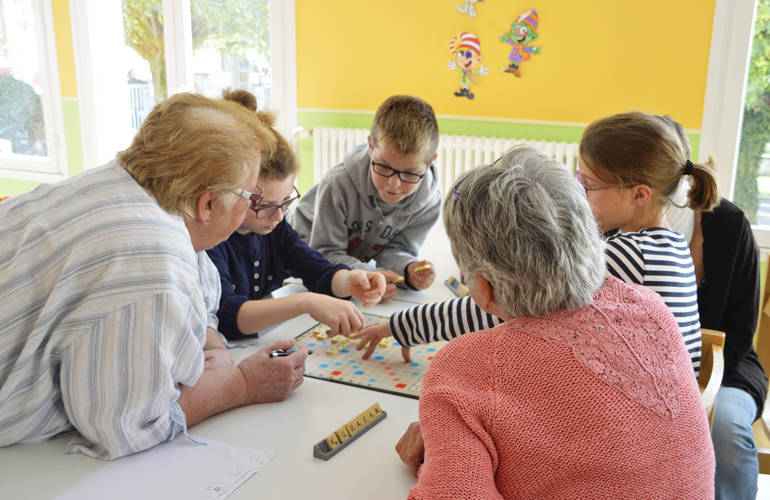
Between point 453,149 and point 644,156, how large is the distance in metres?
2.69

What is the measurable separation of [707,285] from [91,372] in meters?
1.60

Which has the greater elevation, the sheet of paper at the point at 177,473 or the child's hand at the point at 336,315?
the child's hand at the point at 336,315

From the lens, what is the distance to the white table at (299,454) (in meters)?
1.04

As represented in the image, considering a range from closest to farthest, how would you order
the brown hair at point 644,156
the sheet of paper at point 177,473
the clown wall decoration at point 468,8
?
the sheet of paper at point 177,473 → the brown hair at point 644,156 → the clown wall decoration at point 468,8

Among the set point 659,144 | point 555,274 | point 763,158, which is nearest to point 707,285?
point 659,144

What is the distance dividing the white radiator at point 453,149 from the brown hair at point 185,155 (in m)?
2.44

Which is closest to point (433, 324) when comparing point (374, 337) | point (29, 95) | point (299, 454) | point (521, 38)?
point (374, 337)

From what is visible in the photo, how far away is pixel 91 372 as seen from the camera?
106cm

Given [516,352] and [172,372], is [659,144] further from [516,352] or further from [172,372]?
[172,372]

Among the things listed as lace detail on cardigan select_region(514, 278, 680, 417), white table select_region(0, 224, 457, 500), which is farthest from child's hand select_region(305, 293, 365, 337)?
lace detail on cardigan select_region(514, 278, 680, 417)

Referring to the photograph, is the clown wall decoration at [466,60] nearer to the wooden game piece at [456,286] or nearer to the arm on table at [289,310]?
the wooden game piece at [456,286]

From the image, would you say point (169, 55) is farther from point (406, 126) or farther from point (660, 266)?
point (660, 266)

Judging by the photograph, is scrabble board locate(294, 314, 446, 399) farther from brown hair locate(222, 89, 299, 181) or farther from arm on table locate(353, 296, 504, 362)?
brown hair locate(222, 89, 299, 181)

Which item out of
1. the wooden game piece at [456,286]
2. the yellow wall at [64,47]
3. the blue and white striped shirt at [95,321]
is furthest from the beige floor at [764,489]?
the yellow wall at [64,47]
